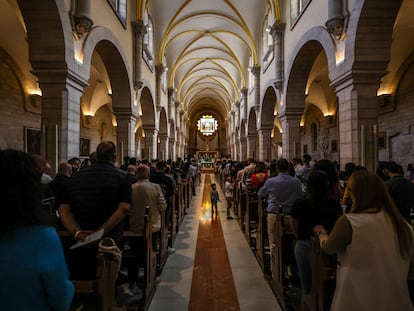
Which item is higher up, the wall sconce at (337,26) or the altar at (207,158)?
the wall sconce at (337,26)

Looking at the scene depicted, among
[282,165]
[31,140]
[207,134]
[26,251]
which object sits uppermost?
[207,134]

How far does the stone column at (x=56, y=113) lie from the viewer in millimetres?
5809

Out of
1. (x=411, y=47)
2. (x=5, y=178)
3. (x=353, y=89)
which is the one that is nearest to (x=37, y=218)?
(x=5, y=178)

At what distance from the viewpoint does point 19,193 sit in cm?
123

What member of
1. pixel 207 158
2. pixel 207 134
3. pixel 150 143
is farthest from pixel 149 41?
pixel 207 134

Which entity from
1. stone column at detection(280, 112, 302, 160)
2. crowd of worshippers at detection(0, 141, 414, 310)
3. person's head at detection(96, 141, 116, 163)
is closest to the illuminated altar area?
stone column at detection(280, 112, 302, 160)

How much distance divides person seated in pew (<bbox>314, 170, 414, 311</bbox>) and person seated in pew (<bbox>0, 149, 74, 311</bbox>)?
63.2 inches

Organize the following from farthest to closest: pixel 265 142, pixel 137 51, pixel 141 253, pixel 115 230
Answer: pixel 265 142, pixel 137 51, pixel 141 253, pixel 115 230

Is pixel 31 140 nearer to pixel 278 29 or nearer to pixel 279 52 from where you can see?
pixel 279 52

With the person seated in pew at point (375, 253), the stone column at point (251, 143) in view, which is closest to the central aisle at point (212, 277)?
the person seated in pew at point (375, 253)

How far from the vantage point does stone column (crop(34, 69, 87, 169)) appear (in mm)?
5809

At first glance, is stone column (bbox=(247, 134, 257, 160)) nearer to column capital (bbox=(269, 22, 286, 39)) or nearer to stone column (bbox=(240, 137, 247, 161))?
stone column (bbox=(240, 137, 247, 161))

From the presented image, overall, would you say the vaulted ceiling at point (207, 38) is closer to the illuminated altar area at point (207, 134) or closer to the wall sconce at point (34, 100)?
the wall sconce at point (34, 100)

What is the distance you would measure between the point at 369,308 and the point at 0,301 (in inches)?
78.1
